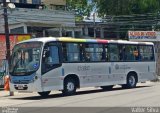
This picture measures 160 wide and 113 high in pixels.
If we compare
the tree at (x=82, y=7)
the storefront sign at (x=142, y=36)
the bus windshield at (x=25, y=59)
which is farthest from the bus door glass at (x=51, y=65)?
the tree at (x=82, y=7)

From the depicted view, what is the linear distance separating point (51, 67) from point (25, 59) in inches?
51.5

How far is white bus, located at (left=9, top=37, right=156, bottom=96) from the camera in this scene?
22672mm

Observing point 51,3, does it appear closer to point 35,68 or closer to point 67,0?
point 67,0

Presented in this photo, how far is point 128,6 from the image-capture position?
61.2 meters

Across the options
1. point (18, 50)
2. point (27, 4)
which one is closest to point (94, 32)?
point (27, 4)

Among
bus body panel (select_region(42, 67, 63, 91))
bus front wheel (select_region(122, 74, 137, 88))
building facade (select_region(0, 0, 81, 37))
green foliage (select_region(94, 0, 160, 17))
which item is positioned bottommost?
→ bus front wheel (select_region(122, 74, 137, 88))

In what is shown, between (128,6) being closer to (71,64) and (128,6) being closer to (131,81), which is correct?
(131,81)

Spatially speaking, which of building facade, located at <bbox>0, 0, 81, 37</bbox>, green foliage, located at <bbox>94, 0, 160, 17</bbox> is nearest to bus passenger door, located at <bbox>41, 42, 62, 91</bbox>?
building facade, located at <bbox>0, 0, 81, 37</bbox>

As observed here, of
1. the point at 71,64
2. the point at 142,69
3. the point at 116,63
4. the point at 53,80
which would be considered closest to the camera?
the point at 53,80

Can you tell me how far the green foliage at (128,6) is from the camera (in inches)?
2398

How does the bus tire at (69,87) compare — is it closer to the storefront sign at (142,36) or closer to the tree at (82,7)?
the storefront sign at (142,36)

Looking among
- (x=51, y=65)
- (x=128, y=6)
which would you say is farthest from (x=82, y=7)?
(x=51, y=65)

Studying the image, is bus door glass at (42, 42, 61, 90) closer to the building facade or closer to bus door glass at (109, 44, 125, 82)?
bus door glass at (109, 44, 125, 82)

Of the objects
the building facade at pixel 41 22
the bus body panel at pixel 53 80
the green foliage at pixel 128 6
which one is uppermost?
the green foliage at pixel 128 6
